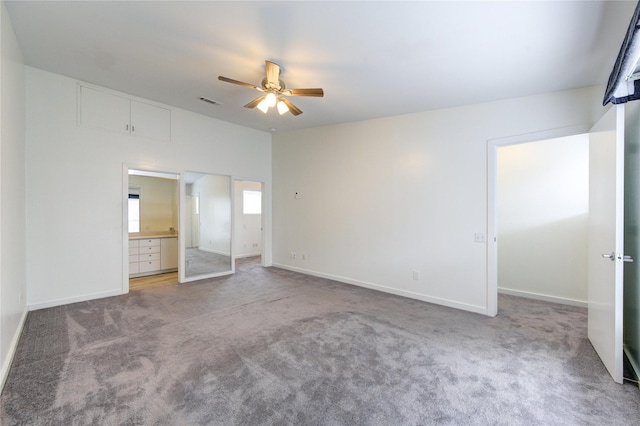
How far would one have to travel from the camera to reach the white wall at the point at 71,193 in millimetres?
3283

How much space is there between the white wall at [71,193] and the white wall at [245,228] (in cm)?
303

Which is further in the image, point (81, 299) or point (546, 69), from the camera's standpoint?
point (81, 299)

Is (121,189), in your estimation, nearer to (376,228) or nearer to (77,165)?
(77,165)

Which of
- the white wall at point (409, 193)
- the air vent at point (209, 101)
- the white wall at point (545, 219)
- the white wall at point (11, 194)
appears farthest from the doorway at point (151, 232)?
the white wall at point (545, 219)

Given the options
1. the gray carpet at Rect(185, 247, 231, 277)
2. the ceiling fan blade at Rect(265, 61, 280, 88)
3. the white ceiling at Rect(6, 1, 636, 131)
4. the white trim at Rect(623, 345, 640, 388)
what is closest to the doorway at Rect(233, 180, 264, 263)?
the gray carpet at Rect(185, 247, 231, 277)

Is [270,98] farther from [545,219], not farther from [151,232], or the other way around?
[151,232]

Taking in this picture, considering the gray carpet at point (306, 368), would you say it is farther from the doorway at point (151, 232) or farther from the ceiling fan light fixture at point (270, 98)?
the ceiling fan light fixture at point (270, 98)

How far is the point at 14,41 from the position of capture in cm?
251

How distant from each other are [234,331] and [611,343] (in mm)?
3282

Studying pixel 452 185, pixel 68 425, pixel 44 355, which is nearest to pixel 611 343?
pixel 452 185

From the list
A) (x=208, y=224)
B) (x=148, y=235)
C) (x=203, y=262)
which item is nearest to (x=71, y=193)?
(x=148, y=235)

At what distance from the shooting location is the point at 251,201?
7758 millimetres

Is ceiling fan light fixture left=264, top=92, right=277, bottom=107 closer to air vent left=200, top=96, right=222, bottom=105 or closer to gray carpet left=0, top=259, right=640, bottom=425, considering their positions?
air vent left=200, top=96, right=222, bottom=105

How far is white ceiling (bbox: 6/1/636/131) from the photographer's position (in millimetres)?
2021
